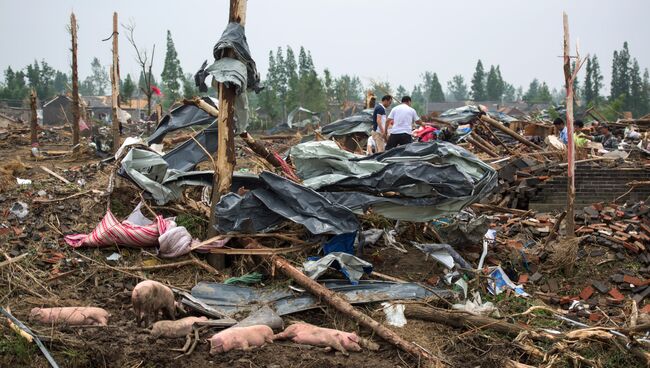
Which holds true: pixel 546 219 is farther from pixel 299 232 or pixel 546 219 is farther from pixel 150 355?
pixel 150 355

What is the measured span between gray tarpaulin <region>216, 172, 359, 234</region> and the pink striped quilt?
0.89m

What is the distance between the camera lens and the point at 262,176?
23.6 ft

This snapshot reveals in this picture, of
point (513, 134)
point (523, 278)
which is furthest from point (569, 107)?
point (513, 134)

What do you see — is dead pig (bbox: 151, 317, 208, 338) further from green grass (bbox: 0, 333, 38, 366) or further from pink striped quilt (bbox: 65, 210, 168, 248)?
pink striped quilt (bbox: 65, 210, 168, 248)

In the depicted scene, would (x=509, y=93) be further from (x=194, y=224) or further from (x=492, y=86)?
(x=194, y=224)

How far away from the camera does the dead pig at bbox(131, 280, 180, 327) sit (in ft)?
17.6

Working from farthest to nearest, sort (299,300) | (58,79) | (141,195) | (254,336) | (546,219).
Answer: (58,79) < (546,219) < (141,195) < (299,300) < (254,336)

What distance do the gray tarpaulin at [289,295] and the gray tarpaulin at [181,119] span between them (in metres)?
3.32

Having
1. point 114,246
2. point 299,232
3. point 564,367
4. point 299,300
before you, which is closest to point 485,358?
point 564,367

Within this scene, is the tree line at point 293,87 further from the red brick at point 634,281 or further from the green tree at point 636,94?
the red brick at point 634,281

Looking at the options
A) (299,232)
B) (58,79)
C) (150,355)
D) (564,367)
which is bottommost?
(564,367)

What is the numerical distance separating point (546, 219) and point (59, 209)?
7.02 metres

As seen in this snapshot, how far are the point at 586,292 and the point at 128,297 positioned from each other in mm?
5262

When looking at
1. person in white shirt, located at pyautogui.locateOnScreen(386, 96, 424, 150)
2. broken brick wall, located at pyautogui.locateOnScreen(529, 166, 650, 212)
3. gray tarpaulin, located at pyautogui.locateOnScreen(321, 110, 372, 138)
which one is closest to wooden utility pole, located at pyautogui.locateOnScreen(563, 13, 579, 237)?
broken brick wall, located at pyautogui.locateOnScreen(529, 166, 650, 212)
